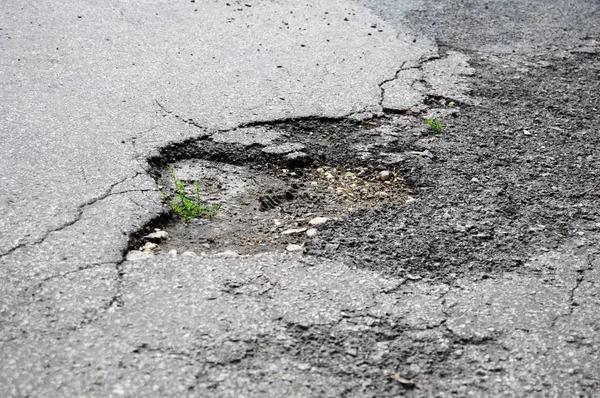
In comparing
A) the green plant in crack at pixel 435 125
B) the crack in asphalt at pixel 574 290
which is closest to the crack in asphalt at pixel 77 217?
the green plant in crack at pixel 435 125

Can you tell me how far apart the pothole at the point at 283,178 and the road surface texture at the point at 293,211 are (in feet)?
0.05

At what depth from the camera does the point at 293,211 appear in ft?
10.8

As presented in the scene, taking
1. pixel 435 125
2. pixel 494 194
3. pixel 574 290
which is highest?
pixel 435 125

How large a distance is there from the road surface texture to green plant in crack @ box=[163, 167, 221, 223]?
57 millimetres

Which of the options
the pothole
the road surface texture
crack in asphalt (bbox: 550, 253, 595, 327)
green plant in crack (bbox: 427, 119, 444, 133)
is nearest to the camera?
the road surface texture

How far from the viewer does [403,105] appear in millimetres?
4422

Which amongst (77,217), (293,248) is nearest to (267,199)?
(293,248)

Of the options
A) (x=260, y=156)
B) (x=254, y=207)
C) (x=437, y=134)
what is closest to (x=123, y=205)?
(x=254, y=207)

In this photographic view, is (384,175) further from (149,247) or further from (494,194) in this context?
(149,247)

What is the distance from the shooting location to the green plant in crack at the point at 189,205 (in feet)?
10.4

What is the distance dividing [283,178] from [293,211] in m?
0.34

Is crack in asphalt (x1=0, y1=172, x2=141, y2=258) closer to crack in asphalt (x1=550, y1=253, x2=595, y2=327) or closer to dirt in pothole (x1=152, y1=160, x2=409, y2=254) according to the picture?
dirt in pothole (x1=152, y1=160, x2=409, y2=254)

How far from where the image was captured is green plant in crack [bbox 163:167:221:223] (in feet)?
10.4

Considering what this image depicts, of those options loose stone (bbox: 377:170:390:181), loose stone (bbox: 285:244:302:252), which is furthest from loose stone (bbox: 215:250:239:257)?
loose stone (bbox: 377:170:390:181)
